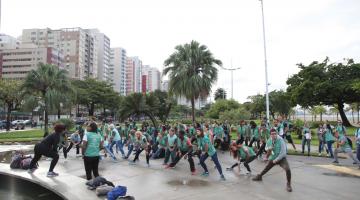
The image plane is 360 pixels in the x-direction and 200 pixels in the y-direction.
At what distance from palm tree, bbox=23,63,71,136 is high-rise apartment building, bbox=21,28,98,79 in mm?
81876

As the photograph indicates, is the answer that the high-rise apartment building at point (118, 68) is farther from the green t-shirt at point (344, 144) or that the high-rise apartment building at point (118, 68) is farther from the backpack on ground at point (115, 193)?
the backpack on ground at point (115, 193)

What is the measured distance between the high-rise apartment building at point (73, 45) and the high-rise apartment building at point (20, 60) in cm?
703

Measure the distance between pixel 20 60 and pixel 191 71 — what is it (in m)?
98.8

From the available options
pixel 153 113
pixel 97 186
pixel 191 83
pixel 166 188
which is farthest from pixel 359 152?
pixel 153 113

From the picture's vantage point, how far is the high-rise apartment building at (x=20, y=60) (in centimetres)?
10106

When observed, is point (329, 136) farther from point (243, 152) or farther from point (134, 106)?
point (134, 106)

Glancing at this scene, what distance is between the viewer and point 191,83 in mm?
22891

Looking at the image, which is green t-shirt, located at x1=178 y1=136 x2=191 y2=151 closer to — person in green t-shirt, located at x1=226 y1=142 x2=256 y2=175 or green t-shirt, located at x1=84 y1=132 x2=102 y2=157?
person in green t-shirt, located at x1=226 y1=142 x2=256 y2=175

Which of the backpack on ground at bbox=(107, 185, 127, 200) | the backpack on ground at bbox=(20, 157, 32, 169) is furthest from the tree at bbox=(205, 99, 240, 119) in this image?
the backpack on ground at bbox=(107, 185, 127, 200)

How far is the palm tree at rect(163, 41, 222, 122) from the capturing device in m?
23.1

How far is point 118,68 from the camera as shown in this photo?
149 metres

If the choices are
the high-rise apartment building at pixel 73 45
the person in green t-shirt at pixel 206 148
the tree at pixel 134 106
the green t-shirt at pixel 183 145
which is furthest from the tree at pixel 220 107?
the high-rise apartment building at pixel 73 45

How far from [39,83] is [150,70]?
16207cm

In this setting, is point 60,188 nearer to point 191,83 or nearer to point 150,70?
point 191,83
